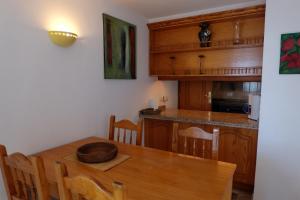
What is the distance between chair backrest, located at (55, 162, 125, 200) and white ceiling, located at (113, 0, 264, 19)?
2071 mm

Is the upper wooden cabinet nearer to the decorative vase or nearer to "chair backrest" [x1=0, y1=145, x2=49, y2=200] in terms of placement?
the decorative vase

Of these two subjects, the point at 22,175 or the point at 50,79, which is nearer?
the point at 22,175

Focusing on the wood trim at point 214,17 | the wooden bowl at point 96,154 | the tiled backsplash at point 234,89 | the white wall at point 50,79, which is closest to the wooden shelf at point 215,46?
the wood trim at point 214,17

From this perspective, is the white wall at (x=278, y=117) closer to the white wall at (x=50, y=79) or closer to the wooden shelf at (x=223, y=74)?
the wooden shelf at (x=223, y=74)

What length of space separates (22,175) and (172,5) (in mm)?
2317

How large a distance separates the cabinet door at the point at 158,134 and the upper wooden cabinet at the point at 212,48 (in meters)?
0.78

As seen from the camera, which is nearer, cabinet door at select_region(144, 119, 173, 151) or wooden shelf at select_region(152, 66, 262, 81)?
wooden shelf at select_region(152, 66, 262, 81)

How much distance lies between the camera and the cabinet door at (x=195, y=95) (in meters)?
3.47

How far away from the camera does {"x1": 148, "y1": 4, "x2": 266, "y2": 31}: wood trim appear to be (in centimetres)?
220

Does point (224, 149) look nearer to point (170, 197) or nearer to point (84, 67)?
point (170, 197)

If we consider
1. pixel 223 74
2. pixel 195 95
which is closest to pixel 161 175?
pixel 223 74

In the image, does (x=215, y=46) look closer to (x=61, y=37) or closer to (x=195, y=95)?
(x=195, y=95)

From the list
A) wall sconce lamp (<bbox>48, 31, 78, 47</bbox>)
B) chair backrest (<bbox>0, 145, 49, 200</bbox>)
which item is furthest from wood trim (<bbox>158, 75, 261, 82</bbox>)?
chair backrest (<bbox>0, 145, 49, 200</bbox>)

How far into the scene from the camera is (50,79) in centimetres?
163
